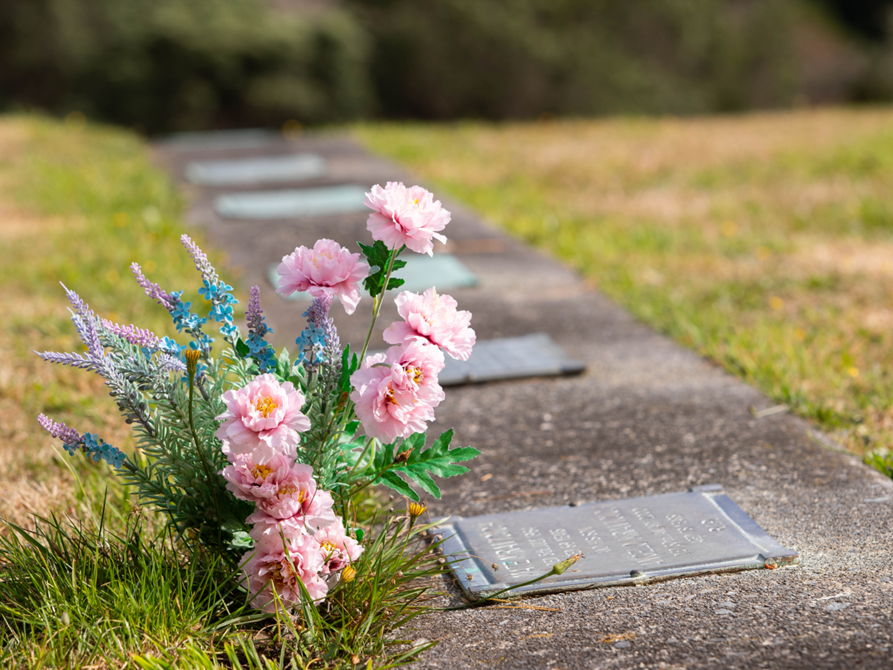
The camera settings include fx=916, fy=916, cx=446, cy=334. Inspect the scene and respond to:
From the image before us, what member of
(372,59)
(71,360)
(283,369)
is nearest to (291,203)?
(283,369)

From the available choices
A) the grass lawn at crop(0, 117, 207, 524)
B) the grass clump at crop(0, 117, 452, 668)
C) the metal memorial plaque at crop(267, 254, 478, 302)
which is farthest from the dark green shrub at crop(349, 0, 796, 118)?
the grass clump at crop(0, 117, 452, 668)

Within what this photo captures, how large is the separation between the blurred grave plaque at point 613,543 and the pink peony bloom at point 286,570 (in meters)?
0.38

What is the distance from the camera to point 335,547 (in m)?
1.83

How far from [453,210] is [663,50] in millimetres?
7942

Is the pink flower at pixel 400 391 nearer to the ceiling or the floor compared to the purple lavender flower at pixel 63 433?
nearer to the ceiling

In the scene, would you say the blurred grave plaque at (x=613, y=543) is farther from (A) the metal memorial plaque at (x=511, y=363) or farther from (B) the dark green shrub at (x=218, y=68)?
(B) the dark green shrub at (x=218, y=68)

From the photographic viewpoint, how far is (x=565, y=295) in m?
4.32

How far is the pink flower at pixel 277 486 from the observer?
1.70 metres

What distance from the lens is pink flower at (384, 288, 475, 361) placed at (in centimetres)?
173

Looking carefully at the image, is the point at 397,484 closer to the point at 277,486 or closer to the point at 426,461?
the point at 426,461

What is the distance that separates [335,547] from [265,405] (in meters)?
0.36

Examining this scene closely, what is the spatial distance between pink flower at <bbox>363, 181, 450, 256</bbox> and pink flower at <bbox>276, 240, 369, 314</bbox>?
8 centimetres

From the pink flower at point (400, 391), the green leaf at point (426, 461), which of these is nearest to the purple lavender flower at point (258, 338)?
the pink flower at point (400, 391)

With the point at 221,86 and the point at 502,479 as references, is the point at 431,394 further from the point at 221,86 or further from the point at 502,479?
the point at 221,86
